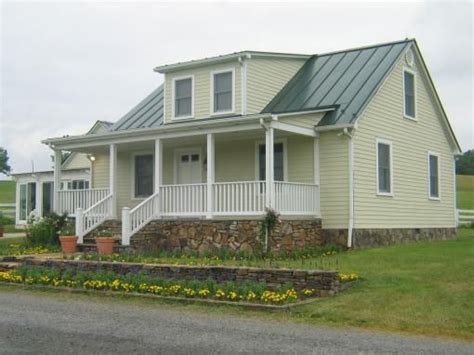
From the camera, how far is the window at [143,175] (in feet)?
75.8

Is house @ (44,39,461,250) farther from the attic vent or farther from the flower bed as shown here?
the flower bed

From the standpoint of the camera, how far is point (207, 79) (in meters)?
21.2

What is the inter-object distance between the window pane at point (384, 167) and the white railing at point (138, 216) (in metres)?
6.74

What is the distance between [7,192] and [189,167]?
197ft

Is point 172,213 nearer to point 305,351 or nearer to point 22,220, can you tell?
point 305,351

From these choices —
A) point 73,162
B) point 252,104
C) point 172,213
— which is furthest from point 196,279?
point 73,162

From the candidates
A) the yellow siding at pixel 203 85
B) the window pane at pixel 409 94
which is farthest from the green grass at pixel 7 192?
the window pane at pixel 409 94

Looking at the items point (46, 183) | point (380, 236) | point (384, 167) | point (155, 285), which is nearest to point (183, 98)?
point (384, 167)

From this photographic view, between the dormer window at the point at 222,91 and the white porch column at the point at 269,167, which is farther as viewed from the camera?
the dormer window at the point at 222,91

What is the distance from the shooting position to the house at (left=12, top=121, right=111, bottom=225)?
1323 inches

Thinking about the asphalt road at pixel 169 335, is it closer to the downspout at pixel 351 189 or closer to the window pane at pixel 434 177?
the downspout at pixel 351 189

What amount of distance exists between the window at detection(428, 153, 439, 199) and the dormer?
19.5 ft

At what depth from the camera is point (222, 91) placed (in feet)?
68.8

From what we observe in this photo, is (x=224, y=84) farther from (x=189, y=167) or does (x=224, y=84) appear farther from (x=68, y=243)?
(x=68, y=243)
